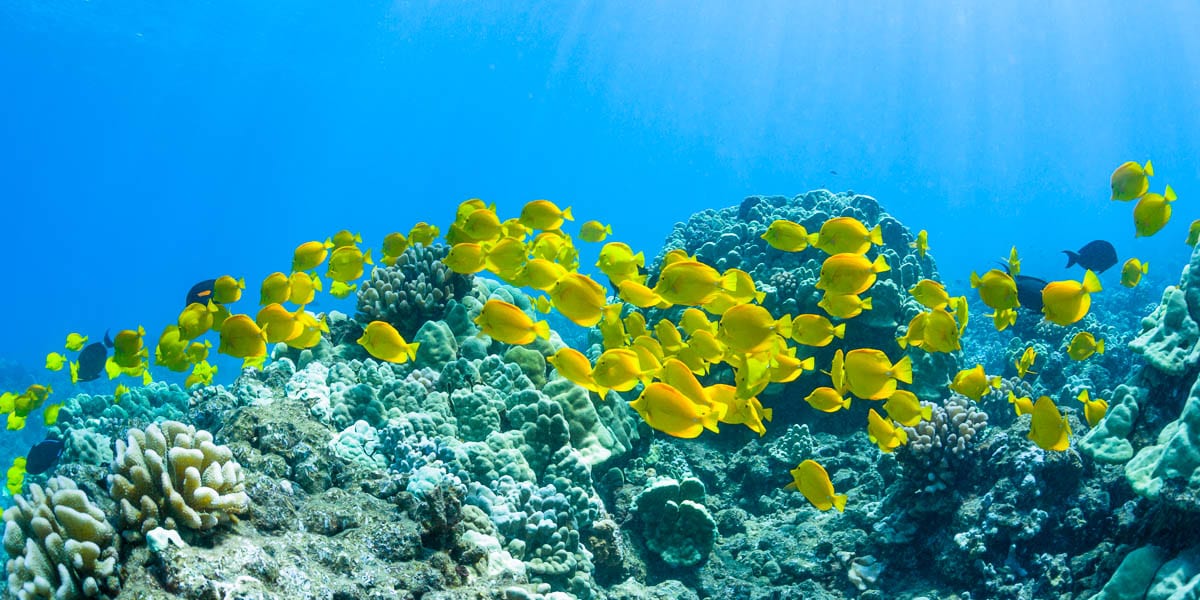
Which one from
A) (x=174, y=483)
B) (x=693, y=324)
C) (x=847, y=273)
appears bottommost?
(x=174, y=483)

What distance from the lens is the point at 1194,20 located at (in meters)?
115

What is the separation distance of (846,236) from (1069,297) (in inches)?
63.0

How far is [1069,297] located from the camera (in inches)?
173

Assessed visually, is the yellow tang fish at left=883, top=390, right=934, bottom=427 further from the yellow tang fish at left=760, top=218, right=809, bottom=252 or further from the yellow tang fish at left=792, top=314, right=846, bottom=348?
the yellow tang fish at left=760, top=218, right=809, bottom=252

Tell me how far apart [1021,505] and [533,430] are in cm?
447

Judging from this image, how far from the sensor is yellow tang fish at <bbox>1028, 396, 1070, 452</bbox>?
4156mm

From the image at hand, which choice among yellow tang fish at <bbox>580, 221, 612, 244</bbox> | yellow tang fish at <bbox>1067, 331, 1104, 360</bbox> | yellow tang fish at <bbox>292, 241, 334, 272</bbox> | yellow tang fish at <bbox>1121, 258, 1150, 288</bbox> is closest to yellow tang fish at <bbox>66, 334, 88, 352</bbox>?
yellow tang fish at <bbox>292, 241, 334, 272</bbox>

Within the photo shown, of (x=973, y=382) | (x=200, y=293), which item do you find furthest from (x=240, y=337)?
(x=973, y=382)

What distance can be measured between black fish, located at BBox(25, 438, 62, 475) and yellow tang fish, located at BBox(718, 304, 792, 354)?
898 cm

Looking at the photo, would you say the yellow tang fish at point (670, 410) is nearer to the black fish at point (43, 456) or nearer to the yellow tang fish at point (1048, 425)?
the yellow tang fish at point (1048, 425)

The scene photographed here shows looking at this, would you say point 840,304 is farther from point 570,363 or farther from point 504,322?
point 504,322

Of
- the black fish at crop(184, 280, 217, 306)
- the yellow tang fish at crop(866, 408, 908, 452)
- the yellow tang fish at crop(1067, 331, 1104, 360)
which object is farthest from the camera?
the black fish at crop(184, 280, 217, 306)

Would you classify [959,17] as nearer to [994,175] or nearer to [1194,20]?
[1194,20]

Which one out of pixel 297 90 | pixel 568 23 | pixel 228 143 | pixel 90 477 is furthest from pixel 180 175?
pixel 90 477
